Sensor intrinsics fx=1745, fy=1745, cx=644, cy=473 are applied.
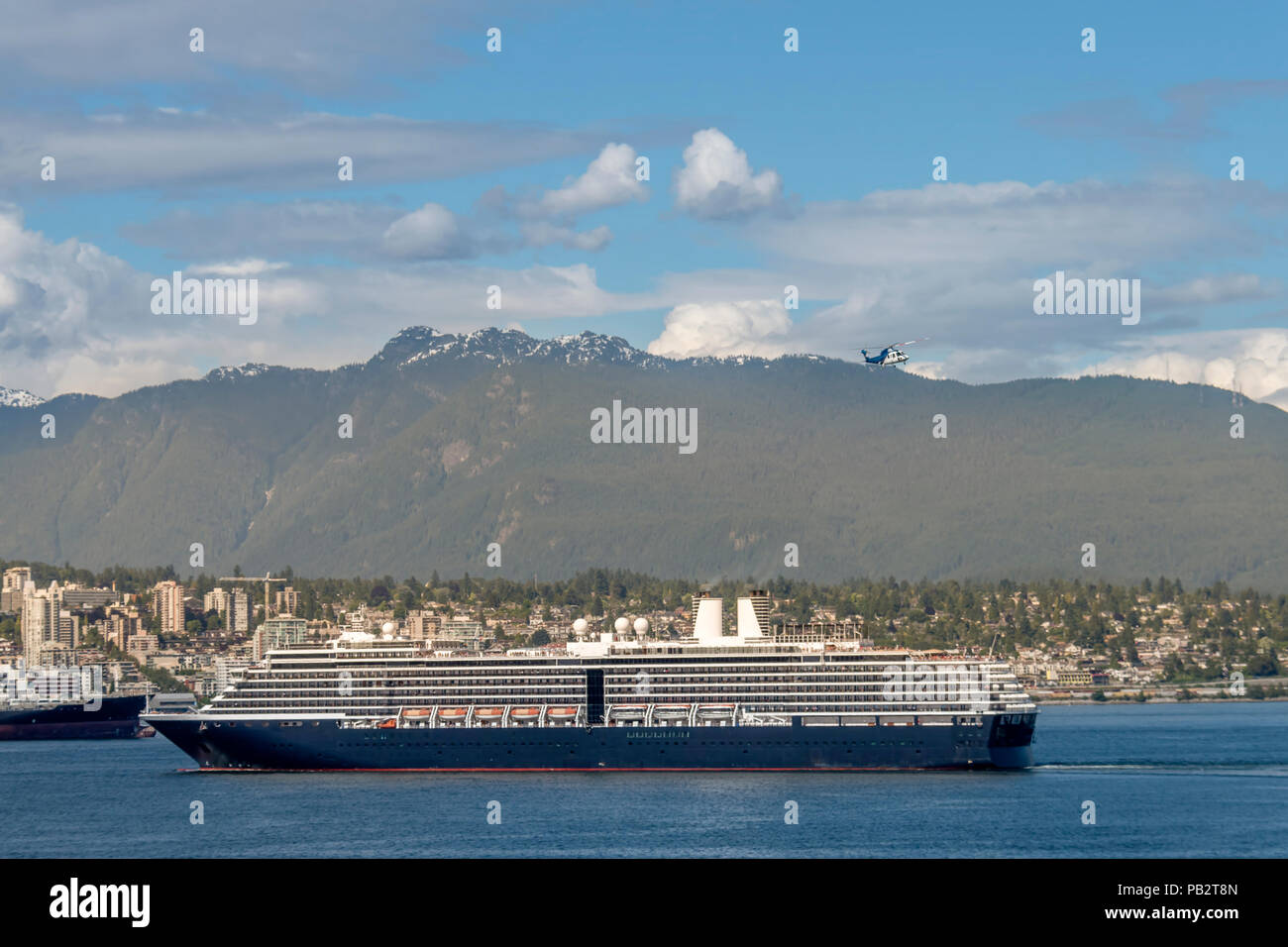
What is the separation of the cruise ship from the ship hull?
7770 cm

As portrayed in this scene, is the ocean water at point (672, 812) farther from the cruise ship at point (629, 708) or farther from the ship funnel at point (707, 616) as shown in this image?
the ship funnel at point (707, 616)

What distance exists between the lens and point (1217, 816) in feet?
248

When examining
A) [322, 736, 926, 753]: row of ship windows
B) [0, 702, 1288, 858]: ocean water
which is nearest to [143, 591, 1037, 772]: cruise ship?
[322, 736, 926, 753]: row of ship windows

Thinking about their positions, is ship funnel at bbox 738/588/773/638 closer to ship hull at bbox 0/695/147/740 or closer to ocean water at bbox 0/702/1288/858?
ocean water at bbox 0/702/1288/858

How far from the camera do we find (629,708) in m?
103

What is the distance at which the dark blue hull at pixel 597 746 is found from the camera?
95.6 m

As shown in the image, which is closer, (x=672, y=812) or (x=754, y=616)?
(x=672, y=812)

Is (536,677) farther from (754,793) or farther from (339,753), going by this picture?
(754,793)

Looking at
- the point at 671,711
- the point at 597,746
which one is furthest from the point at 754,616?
the point at 597,746

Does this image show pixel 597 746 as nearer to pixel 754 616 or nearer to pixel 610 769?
pixel 610 769

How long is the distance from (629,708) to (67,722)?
9716 cm
